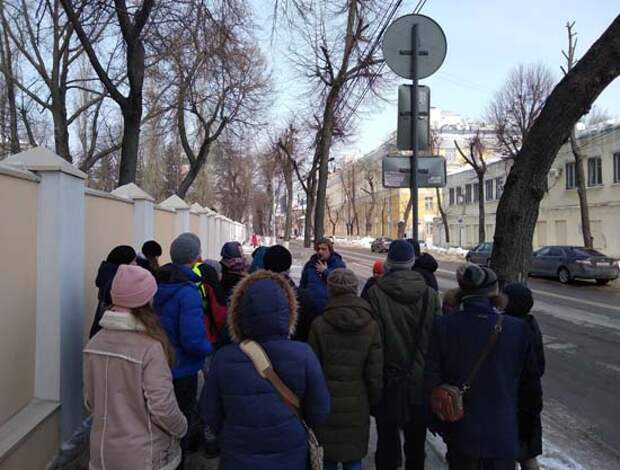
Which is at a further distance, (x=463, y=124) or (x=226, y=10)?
(x=463, y=124)

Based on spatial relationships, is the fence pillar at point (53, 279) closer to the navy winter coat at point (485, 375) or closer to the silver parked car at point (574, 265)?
the navy winter coat at point (485, 375)

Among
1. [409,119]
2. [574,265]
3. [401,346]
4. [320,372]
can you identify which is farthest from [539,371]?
[574,265]

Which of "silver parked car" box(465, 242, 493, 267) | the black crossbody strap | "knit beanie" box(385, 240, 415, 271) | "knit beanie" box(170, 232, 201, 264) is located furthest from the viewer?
"silver parked car" box(465, 242, 493, 267)

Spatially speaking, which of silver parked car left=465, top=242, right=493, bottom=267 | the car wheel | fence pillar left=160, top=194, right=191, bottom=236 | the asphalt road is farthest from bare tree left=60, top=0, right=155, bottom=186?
silver parked car left=465, top=242, right=493, bottom=267

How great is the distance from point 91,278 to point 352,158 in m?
71.5

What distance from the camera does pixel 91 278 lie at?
18.7ft

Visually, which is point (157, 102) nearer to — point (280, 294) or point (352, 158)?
point (280, 294)

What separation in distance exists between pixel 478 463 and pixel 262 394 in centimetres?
139

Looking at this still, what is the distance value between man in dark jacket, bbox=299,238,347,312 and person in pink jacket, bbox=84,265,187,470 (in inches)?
107

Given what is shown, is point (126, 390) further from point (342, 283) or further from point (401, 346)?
point (401, 346)

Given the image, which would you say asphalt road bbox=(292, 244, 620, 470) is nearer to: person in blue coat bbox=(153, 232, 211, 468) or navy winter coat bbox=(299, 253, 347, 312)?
navy winter coat bbox=(299, 253, 347, 312)

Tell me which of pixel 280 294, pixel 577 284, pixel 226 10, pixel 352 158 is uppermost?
pixel 352 158

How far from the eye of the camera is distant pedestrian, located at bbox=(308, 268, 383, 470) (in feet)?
10.8

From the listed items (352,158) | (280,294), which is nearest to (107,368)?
(280,294)
